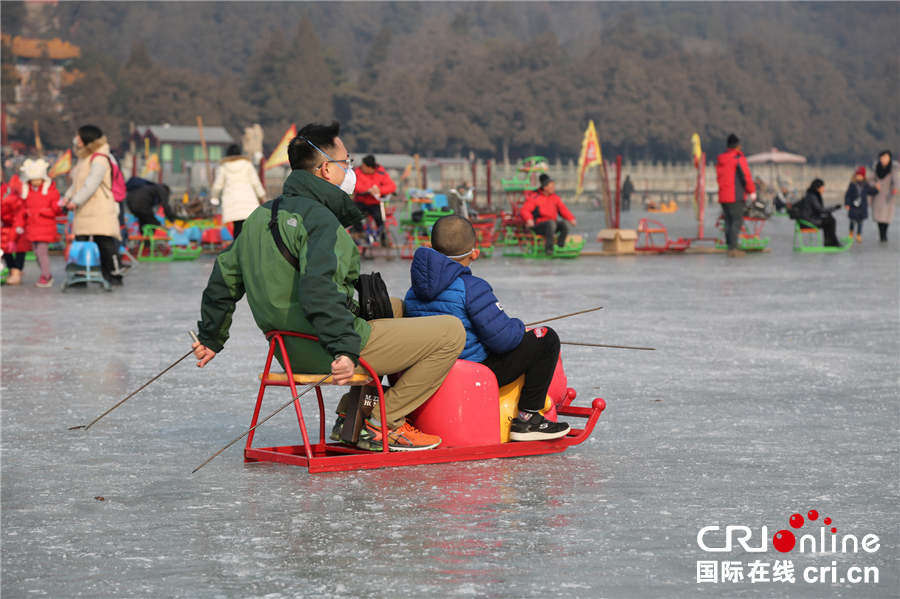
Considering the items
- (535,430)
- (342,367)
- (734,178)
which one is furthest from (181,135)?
(342,367)

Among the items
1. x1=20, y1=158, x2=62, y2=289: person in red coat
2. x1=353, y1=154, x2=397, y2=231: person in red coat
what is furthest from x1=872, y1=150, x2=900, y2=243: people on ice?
x1=20, y1=158, x2=62, y2=289: person in red coat

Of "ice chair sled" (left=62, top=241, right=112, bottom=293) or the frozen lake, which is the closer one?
the frozen lake

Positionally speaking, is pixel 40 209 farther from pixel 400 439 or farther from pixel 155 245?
pixel 400 439

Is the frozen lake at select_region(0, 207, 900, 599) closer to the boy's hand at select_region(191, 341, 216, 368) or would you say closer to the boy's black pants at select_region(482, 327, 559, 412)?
the boy's black pants at select_region(482, 327, 559, 412)

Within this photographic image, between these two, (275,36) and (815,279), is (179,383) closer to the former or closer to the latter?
(815,279)

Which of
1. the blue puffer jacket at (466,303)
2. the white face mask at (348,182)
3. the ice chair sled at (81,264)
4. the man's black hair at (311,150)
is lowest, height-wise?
the ice chair sled at (81,264)

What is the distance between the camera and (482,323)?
450 cm

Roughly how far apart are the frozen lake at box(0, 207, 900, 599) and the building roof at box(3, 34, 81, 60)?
3345 inches

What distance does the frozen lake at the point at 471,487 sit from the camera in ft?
10.4

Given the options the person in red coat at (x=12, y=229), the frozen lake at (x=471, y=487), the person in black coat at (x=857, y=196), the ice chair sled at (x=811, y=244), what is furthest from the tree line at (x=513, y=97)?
the frozen lake at (x=471, y=487)

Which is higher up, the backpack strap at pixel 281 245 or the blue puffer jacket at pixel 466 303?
the backpack strap at pixel 281 245

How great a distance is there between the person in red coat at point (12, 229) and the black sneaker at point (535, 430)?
29.9 ft

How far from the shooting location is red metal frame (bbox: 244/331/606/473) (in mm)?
4234

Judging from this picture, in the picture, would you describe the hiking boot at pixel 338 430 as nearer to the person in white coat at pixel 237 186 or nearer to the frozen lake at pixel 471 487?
the frozen lake at pixel 471 487
